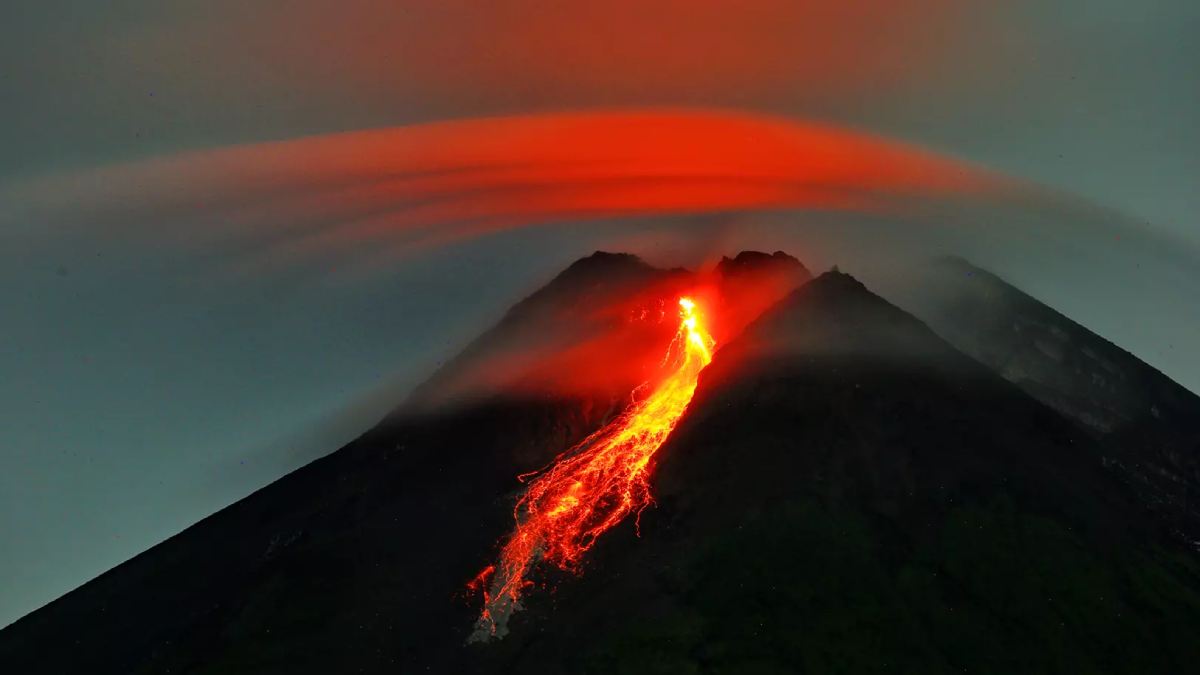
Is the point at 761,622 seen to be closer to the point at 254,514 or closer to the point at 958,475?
the point at 958,475

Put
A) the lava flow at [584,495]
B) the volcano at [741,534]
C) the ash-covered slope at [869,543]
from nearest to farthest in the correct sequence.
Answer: the ash-covered slope at [869,543]
the volcano at [741,534]
the lava flow at [584,495]

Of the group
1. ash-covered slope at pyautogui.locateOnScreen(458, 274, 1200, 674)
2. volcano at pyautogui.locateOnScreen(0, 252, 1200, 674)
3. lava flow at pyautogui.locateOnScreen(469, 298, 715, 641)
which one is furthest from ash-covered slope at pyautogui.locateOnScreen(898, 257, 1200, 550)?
lava flow at pyautogui.locateOnScreen(469, 298, 715, 641)

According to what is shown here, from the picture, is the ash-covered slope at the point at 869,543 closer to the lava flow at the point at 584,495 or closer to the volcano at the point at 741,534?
the volcano at the point at 741,534

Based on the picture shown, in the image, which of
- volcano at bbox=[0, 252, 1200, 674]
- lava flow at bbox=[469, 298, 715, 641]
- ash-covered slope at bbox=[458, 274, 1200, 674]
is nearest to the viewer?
ash-covered slope at bbox=[458, 274, 1200, 674]

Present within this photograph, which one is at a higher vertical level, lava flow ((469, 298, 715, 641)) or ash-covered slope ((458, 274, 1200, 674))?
lava flow ((469, 298, 715, 641))

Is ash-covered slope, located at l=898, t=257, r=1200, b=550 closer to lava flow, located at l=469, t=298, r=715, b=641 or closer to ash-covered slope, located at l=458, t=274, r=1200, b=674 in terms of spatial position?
ash-covered slope, located at l=458, t=274, r=1200, b=674

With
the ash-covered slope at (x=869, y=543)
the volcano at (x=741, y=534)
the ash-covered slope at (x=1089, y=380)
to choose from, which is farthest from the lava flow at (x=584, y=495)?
the ash-covered slope at (x=1089, y=380)

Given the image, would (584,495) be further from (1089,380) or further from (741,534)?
(1089,380)
